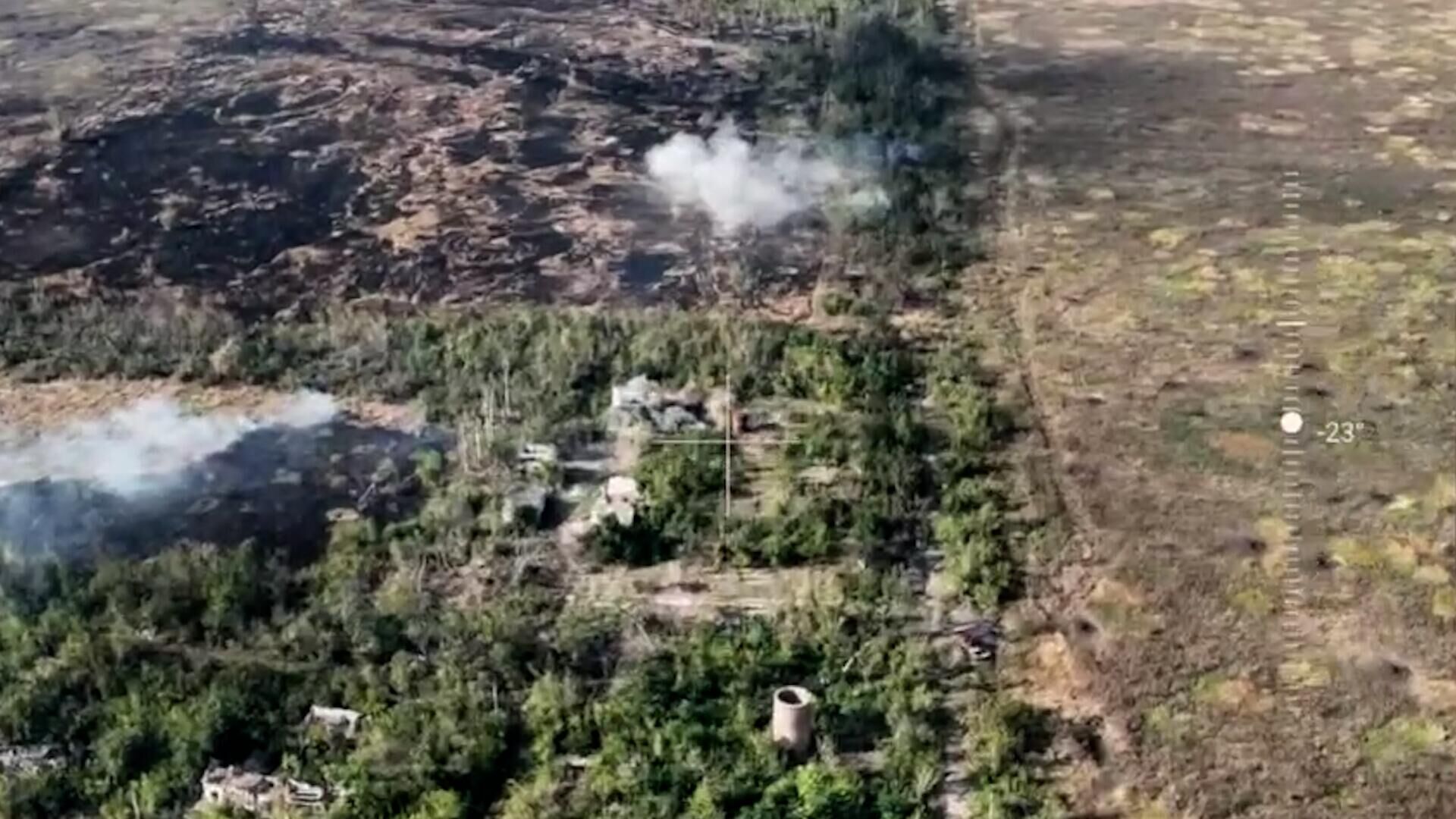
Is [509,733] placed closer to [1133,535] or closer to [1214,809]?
[1214,809]

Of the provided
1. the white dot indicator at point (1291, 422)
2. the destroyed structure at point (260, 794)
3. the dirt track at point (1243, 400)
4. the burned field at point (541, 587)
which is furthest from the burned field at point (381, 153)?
the destroyed structure at point (260, 794)

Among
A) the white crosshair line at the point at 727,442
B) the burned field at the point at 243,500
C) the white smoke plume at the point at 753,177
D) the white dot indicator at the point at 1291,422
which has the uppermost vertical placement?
the burned field at the point at 243,500

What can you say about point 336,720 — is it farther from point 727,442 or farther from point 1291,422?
point 1291,422

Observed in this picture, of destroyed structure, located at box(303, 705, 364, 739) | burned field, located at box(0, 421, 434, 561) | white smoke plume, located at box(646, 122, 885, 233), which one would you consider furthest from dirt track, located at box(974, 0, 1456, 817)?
burned field, located at box(0, 421, 434, 561)

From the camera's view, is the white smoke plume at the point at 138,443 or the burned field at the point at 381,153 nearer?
the white smoke plume at the point at 138,443

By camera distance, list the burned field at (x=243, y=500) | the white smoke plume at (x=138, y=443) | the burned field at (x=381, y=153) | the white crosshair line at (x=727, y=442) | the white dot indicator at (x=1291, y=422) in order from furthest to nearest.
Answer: the burned field at (x=381, y=153)
the white dot indicator at (x=1291, y=422)
the white smoke plume at (x=138, y=443)
the white crosshair line at (x=727, y=442)
the burned field at (x=243, y=500)

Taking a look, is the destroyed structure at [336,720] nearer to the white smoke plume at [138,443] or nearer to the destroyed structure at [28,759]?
the destroyed structure at [28,759]

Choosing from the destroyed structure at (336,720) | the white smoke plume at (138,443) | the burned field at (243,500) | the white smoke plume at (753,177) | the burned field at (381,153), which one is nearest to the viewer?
the destroyed structure at (336,720)
